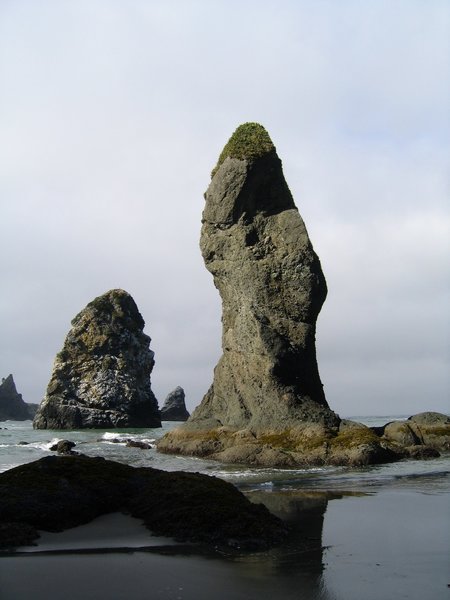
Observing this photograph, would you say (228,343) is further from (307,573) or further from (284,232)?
(307,573)

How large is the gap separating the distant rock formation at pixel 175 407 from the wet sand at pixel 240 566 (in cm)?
11617

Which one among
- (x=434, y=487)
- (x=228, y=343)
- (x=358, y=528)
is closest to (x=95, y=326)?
(x=228, y=343)

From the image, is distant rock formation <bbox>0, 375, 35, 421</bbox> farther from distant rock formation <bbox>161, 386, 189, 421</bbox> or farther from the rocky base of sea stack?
the rocky base of sea stack

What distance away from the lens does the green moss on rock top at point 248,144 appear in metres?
43.0

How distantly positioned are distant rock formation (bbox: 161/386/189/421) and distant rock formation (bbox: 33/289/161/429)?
37001mm

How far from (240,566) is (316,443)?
23.8 meters

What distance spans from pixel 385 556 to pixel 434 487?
1058 cm

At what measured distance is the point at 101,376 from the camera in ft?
275

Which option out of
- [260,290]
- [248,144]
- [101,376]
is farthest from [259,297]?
[101,376]

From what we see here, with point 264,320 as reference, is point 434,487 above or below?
below

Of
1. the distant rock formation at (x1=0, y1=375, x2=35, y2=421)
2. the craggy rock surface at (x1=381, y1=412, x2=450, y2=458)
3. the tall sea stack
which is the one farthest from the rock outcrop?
the distant rock formation at (x1=0, y1=375, x2=35, y2=421)

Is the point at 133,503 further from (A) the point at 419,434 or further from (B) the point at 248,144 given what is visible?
(B) the point at 248,144

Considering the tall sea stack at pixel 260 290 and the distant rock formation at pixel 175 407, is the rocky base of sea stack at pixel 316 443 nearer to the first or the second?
the tall sea stack at pixel 260 290

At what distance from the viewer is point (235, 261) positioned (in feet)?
140
